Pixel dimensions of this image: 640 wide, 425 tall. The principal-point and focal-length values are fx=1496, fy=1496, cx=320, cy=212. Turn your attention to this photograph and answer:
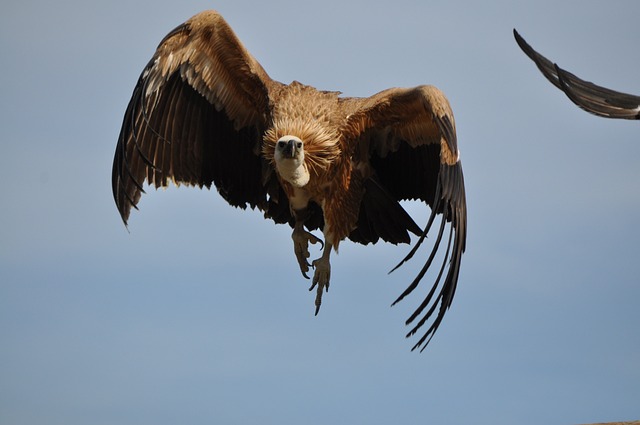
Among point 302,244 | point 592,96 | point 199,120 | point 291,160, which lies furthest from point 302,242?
point 592,96

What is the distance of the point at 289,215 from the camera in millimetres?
11508

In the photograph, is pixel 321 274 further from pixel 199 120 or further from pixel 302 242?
pixel 199 120

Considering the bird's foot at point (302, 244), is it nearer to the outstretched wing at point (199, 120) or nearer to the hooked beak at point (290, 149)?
the outstretched wing at point (199, 120)

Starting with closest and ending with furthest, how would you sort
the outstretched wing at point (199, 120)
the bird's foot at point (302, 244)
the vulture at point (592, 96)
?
the vulture at point (592, 96)
the outstretched wing at point (199, 120)
the bird's foot at point (302, 244)

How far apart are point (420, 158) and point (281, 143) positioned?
1.24 m

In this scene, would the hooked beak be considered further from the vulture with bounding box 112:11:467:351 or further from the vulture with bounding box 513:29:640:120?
the vulture with bounding box 513:29:640:120

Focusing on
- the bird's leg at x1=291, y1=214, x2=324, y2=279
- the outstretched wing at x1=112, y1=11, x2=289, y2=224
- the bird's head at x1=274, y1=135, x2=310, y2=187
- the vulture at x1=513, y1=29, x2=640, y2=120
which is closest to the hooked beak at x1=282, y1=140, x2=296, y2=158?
the bird's head at x1=274, y1=135, x2=310, y2=187

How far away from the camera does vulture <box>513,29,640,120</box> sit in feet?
29.0

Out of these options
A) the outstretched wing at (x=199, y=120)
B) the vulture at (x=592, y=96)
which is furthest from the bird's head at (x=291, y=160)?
the vulture at (x=592, y=96)

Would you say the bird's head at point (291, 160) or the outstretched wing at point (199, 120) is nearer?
the bird's head at point (291, 160)

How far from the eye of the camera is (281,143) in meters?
10.7

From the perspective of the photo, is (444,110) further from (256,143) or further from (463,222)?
(256,143)

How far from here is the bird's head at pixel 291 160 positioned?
1061 cm

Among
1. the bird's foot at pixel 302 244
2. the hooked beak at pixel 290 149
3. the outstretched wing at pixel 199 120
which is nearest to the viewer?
the hooked beak at pixel 290 149
